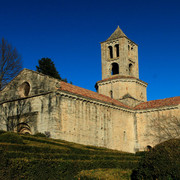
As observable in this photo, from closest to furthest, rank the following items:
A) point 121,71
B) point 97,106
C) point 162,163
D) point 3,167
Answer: point 162,163
point 3,167
point 97,106
point 121,71

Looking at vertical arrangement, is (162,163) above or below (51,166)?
above

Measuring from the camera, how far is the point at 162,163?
27.6 ft

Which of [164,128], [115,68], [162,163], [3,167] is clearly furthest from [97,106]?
[162,163]

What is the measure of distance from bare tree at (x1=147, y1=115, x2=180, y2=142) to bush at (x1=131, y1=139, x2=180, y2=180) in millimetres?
24913

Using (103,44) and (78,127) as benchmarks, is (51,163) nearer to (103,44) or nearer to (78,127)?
(78,127)

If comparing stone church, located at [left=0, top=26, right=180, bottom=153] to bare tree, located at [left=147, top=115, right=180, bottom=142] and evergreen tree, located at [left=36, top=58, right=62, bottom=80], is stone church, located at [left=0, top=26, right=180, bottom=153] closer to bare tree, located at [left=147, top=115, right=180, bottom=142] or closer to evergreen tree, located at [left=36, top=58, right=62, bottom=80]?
bare tree, located at [left=147, top=115, right=180, bottom=142]

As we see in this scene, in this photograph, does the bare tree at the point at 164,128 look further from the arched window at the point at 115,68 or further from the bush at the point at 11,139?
the bush at the point at 11,139

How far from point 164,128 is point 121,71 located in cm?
1097

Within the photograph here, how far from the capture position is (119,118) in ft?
111

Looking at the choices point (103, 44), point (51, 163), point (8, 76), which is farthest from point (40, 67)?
point (51, 163)

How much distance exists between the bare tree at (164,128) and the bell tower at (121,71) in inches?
191

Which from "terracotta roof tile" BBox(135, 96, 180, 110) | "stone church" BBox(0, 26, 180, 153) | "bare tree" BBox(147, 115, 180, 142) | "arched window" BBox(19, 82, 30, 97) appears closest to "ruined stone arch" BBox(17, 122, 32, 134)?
"stone church" BBox(0, 26, 180, 153)

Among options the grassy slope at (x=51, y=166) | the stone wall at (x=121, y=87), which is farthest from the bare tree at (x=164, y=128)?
the grassy slope at (x=51, y=166)

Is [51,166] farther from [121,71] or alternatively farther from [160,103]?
[121,71]
